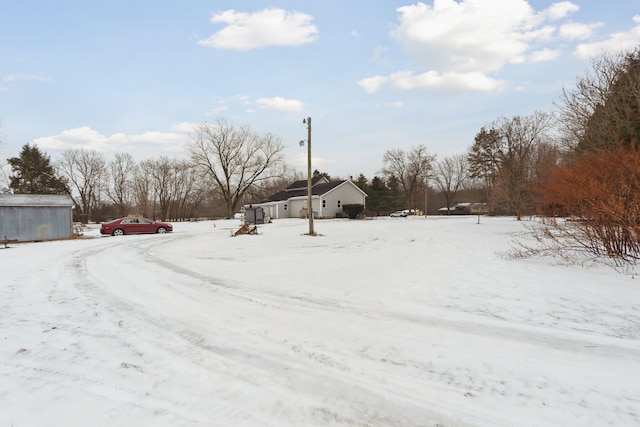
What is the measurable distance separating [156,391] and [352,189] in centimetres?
4347

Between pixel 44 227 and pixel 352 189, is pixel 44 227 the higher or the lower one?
the lower one

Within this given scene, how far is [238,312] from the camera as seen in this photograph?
5109mm

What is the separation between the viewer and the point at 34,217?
66.3 ft

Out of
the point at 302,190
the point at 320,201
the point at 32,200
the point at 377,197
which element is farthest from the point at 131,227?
the point at 377,197

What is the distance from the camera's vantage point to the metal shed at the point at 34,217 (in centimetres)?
1933

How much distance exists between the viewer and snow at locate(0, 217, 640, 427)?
Result: 2.62 metres

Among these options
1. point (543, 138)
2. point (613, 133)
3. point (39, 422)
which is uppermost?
point (543, 138)

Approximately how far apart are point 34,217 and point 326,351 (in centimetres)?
2391

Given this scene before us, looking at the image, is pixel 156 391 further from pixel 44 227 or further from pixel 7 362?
pixel 44 227

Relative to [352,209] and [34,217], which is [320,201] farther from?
[34,217]

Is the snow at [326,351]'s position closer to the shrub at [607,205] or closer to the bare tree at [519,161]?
the shrub at [607,205]

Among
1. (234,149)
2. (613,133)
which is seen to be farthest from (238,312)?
(234,149)

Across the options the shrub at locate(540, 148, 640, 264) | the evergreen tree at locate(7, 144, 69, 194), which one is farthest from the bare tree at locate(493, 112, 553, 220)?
the evergreen tree at locate(7, 144, 69, 194)

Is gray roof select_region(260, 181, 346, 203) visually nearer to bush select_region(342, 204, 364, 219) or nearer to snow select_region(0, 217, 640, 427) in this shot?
bush select_region(342, 204, 364, 219)
